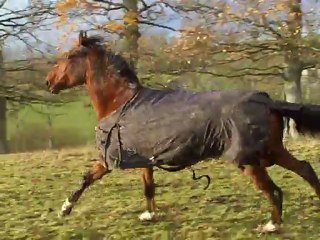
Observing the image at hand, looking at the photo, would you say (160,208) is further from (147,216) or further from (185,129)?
(185,129)

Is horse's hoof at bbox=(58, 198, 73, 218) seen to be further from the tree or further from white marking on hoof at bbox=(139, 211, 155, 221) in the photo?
the tree

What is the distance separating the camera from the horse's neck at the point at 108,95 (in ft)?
17.8

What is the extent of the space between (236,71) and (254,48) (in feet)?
6.48

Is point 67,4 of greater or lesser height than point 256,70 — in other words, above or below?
above

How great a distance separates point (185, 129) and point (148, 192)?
3.75 feet

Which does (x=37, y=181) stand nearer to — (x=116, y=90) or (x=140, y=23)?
(x=116, y=90)

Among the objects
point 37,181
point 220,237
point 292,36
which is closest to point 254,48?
point 292,36

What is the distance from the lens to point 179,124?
196 inches

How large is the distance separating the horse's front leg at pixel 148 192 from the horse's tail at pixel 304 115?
4.81ft

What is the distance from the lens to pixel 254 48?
14.3 metres

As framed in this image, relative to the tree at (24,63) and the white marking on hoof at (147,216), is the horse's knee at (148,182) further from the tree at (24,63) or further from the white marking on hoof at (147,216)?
the tree at (24,63)

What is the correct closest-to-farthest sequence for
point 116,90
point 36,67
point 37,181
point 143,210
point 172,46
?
point 116,90, point 143,210, point 37,181, point 172,46, point 36,67

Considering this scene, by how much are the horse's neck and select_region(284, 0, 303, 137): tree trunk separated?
7.68 meters

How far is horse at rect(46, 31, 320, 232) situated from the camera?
16.0 ft
